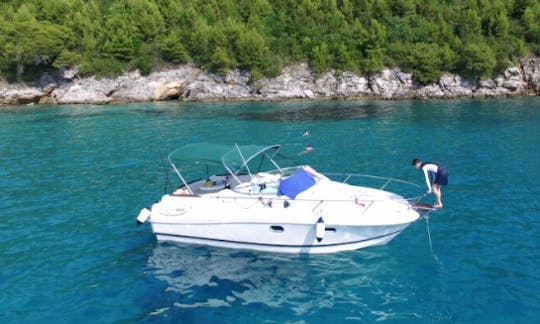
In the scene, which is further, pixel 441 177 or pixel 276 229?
pixel 441 177

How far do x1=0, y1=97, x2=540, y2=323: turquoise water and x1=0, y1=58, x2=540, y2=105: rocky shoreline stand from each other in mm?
36243

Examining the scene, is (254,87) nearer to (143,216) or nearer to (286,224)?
(143,216)

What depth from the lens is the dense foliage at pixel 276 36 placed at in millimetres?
69375

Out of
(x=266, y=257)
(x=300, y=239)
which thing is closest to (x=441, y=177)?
(x=300, y=239)

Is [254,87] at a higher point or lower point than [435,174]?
lower

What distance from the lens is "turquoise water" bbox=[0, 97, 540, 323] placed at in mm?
10781

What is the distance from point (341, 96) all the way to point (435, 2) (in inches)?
1222

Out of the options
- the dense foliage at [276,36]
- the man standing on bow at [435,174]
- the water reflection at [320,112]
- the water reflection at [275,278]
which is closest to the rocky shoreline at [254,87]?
the dense foliage at [276,36]

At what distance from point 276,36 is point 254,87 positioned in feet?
54.6

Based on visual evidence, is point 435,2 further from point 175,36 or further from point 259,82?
point 175,36

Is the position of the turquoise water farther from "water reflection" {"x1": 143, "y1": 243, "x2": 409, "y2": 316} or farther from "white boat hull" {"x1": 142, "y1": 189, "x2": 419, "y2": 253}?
"white boat hull" {"x1": 142, "y1": 189, "x2": 419, "y2": 253}

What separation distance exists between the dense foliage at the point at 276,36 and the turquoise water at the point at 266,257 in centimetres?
4274

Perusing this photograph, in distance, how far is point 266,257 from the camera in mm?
13406

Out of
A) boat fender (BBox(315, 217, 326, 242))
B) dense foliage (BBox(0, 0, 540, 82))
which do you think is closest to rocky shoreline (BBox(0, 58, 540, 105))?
dense foliage (BBox(0, 0, 540, 82))
